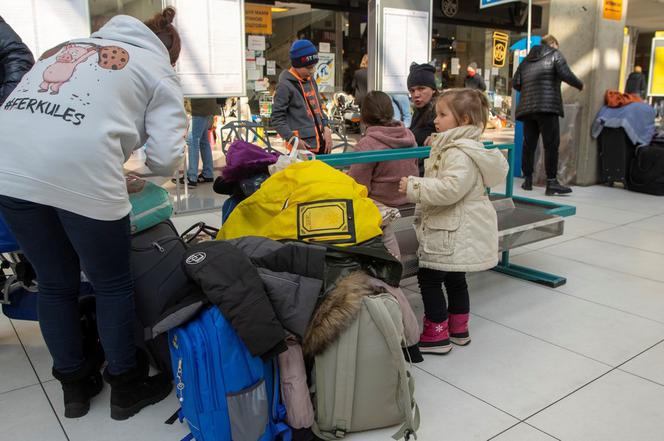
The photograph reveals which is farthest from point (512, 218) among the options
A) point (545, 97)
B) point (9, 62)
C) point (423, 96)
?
point (545, 97)

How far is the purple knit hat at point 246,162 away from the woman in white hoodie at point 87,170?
59 cm

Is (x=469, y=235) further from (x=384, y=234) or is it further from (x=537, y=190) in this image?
(x=537, y=190)

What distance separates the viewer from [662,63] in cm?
864

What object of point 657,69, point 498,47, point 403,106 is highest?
point 498,47

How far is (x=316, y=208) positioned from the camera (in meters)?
2.13

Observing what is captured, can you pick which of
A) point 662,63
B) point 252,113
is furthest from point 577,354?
point 252,113

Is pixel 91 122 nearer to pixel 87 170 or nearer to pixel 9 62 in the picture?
pixel 87 170

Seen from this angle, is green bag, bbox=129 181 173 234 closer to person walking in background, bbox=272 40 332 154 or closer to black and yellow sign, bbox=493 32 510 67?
person walking in background, bbox=272 40 332 154

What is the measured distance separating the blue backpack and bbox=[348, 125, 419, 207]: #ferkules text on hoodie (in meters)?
1.54

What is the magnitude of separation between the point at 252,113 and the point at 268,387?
35.9 feet

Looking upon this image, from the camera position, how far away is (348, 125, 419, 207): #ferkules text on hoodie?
3084 mm

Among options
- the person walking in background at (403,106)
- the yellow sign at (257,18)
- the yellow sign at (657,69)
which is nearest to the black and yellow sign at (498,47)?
the yellow sign at (657,69)

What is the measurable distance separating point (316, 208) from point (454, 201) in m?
0.67

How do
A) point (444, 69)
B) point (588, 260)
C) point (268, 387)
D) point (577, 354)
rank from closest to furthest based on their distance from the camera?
point (268, 387) < point (577, 354) < point (588, 260) < point (444, 69)
